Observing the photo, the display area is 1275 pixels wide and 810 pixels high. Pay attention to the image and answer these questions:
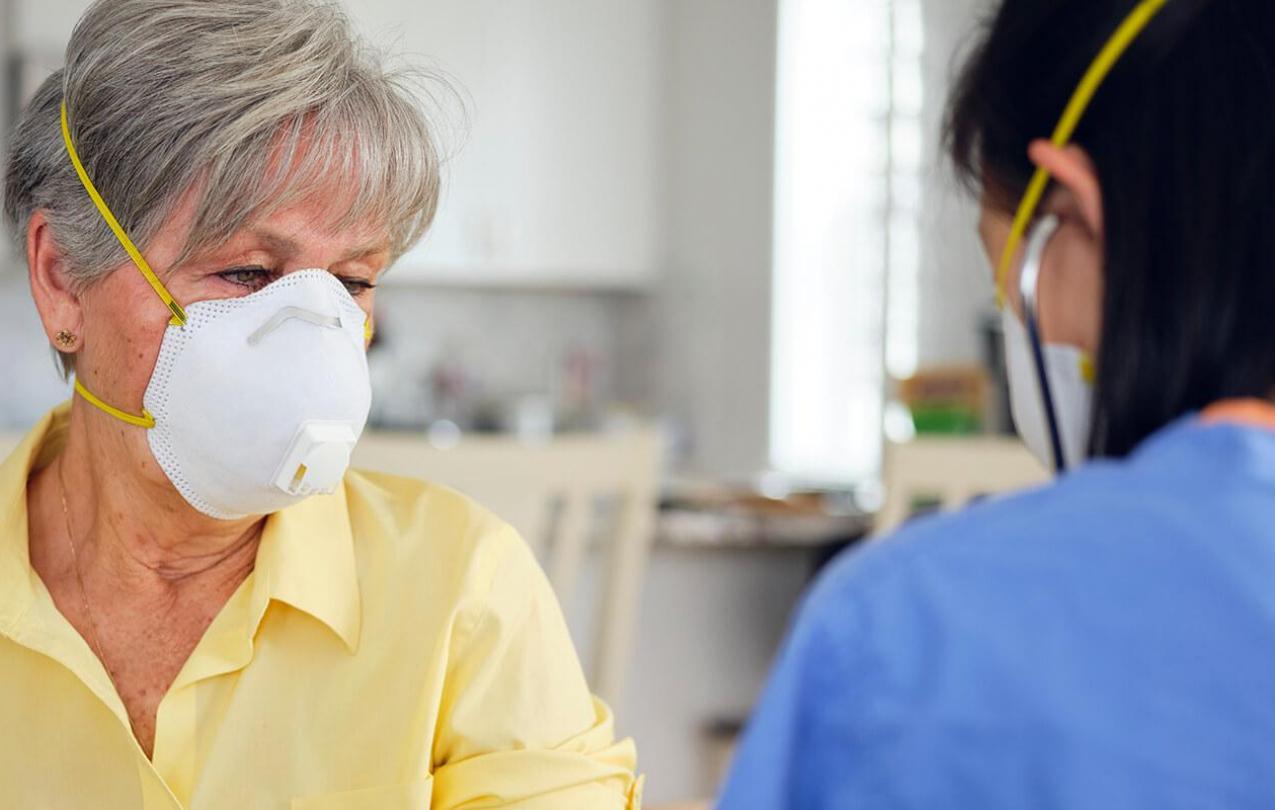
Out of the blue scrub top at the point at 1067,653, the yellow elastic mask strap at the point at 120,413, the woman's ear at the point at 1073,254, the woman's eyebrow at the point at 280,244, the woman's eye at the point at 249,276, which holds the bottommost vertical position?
the yellow elastic mask strap at the point at 120,413

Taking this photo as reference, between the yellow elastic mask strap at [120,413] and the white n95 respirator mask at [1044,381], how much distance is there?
0.57 metres

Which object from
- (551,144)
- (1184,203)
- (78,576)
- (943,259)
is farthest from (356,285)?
(551,144)

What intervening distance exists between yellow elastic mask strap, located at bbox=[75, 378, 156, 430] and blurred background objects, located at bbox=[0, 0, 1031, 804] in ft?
4.54

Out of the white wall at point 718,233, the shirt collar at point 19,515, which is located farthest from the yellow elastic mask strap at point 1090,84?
the white wall at point 718,233

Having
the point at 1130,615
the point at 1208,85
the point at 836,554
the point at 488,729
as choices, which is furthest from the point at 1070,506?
the point at 836,554

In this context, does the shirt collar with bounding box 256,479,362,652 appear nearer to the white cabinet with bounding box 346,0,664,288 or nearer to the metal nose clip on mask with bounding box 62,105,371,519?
the metal nose clip on mask with bounding box 62,105,371,519

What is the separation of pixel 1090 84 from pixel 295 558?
0.64 meters

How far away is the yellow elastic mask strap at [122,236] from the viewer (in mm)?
962

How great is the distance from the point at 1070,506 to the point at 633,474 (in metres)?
1.40

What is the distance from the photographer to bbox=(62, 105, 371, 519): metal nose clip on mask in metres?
0.95

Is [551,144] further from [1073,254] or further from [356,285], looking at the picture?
[1073,254]

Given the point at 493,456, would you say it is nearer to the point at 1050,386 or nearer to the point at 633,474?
the point at 633,474

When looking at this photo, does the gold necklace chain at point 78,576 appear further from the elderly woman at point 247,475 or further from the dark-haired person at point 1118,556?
the dark-haired person at point 1118,556

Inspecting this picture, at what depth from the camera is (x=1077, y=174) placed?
0.60 m
